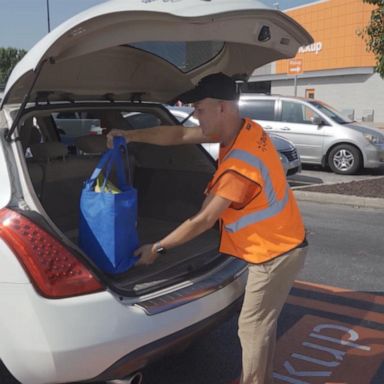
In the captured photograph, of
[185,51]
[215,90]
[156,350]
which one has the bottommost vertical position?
[156,350]

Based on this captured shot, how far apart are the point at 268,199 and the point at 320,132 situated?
31.7ft

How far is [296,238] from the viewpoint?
2740 millimetres

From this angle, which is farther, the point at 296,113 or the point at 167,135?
the point at 296,113

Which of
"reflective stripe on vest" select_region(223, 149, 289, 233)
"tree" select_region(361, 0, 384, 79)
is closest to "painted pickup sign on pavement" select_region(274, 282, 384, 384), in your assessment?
"reflective stripe on vest" select_region(223, 149, 289, 233)

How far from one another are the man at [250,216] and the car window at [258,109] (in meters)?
9.69

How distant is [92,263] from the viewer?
2498 mm

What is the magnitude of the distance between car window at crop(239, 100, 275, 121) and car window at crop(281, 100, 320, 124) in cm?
26

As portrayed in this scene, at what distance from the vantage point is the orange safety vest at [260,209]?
260cm

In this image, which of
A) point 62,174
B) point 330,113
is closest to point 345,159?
point 330,113

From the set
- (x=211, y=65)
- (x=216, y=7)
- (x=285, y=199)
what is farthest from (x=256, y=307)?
(x=211, y=65)

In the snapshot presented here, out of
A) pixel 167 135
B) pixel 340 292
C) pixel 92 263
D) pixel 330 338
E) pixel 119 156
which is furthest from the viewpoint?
pixel 340 292

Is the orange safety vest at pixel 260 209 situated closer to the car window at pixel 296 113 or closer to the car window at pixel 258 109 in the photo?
the car window at pixel 296 113

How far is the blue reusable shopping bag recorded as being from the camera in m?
2.66

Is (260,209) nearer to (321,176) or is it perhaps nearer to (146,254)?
(146,254)
